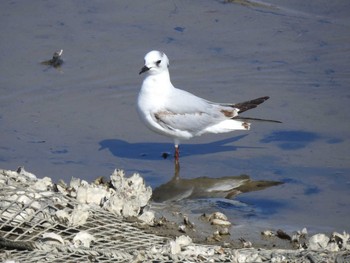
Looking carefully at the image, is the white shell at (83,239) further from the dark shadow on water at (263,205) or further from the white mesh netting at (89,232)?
the dark shadow on water at (263,205)

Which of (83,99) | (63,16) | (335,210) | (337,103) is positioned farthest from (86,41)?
(335,210)

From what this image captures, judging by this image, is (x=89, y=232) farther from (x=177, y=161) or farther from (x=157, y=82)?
(x=157, y=82)

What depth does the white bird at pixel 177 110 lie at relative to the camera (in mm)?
8531

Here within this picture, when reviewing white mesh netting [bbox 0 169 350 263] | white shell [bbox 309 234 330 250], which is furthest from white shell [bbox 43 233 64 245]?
white shell [bbox 309 234 330 250]

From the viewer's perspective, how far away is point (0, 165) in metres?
8.02

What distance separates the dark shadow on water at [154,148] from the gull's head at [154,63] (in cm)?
73

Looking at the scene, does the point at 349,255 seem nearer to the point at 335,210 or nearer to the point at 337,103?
the point at 335,210

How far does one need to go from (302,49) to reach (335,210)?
383cm

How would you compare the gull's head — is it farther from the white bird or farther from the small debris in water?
the small debris in water

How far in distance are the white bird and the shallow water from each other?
0.21 meters

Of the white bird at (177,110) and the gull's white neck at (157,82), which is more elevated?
the gull's white neck at (157,82)

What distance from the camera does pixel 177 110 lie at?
863 cm

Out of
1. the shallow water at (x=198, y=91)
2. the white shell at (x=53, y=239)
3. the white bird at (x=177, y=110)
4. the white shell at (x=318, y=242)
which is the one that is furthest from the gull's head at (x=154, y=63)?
the white shell at (x=53, y=239)

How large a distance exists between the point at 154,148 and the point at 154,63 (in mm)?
840
